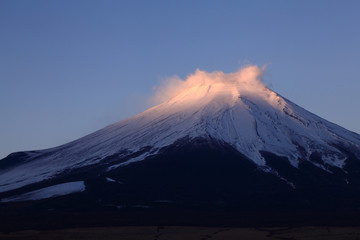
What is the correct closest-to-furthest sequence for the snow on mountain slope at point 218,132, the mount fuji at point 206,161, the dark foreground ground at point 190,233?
the dark foreground ground at point 190,233 → the mount fuji at point 206,161 → the snow on mountain slope at point 218,132

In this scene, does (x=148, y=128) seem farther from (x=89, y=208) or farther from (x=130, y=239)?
(x=130, y=239)

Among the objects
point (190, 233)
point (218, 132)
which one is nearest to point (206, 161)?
point (218, 132)

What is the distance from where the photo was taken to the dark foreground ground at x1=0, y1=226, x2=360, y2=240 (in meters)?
66.9

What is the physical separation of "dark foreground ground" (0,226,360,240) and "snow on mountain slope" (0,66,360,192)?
53.4 meters

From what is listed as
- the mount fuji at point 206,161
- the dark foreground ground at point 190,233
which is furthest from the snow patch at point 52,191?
the dark foreground ground at point 190,233

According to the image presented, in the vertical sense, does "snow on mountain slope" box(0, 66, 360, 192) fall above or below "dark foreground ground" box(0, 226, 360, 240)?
above

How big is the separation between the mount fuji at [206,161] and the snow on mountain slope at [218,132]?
314 mm

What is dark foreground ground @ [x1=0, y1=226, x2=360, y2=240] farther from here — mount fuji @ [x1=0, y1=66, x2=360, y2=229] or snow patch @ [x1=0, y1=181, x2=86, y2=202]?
snow patch @ [x1=0, y1=181, x2=86, y2=202]

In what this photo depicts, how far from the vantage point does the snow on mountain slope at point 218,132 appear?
13900 cm

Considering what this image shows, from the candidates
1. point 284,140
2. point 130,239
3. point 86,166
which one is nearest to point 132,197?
point 86,166

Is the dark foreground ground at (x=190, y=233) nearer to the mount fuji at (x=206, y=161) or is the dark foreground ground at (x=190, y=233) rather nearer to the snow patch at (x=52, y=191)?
the mount fuji at (x=206, y=161)

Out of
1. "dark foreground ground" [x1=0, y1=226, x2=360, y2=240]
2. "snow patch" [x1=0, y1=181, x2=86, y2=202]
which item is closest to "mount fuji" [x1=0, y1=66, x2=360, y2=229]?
"snow patch" [x1=0, y1=181, x2=86, y2=202]

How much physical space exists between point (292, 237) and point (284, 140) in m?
79.8

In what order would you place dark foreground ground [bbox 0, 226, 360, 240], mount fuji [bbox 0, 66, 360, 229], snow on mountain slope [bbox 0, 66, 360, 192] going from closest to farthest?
dark foreground ground [bbox 0, 226, 360, 240]
mount fuji [bbox 0, 66, 360, 229]
snow on mountain slope [bbox 0, 66, 360, 192]
